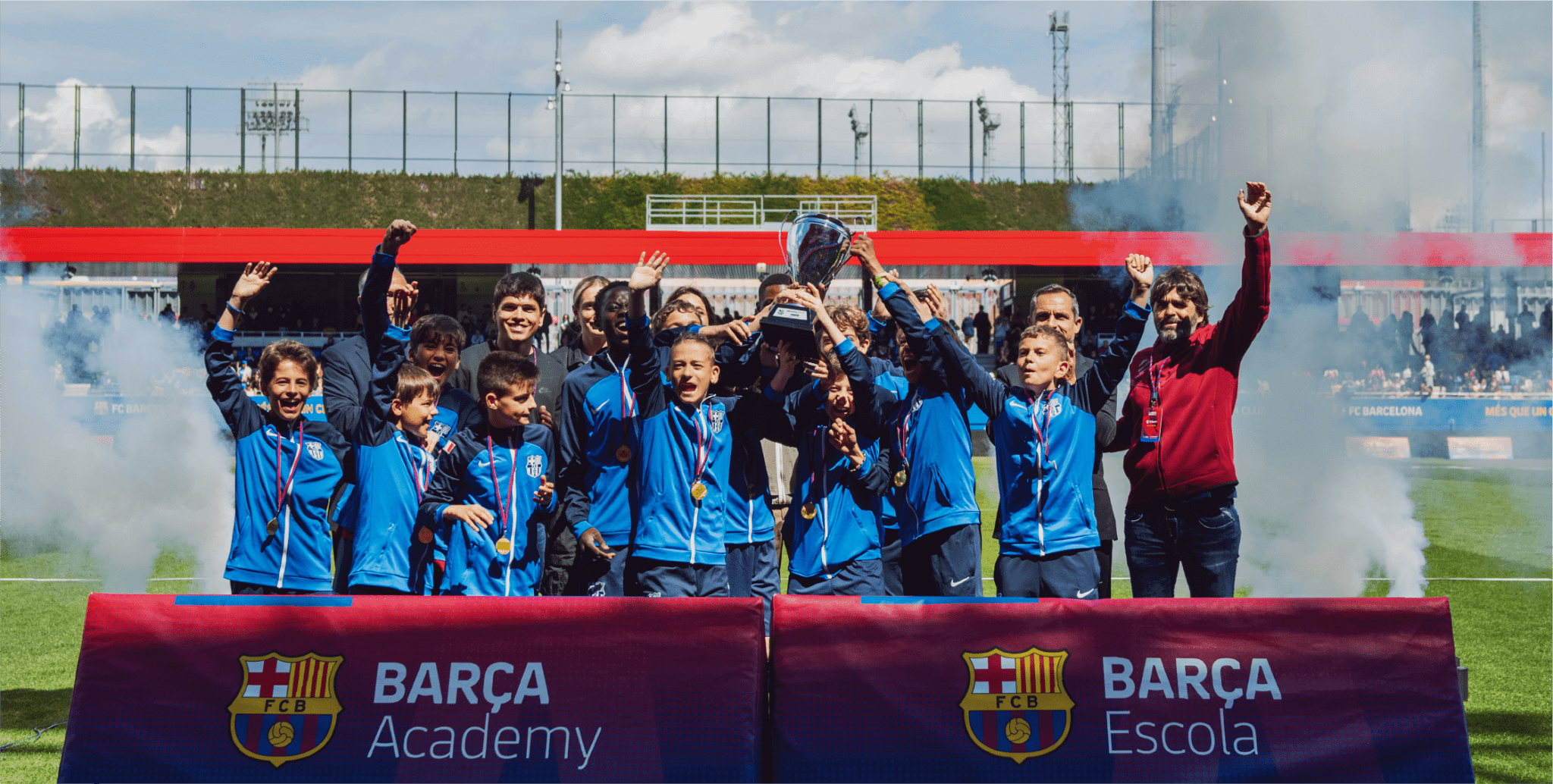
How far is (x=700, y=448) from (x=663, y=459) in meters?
0.15

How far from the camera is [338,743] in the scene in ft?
11.1

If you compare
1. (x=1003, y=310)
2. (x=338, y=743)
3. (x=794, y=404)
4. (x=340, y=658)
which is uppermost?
(x=1003, y=310)

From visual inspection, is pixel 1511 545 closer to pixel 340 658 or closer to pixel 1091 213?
pixel 340 658

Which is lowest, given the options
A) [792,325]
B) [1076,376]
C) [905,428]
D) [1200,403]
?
[905,428]

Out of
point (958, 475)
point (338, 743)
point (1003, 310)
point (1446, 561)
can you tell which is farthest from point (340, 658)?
point (1003, 310)

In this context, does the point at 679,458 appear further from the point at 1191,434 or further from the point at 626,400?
the point at 1191,434

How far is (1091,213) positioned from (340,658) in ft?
143

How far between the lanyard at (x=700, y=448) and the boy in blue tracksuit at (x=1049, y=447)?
0.97m

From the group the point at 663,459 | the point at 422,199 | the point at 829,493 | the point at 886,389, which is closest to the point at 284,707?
the point at 663,459

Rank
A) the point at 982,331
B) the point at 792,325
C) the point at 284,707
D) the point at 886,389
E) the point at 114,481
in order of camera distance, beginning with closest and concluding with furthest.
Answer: the point at 284,707
the point at 792,325
the point at 886,389
the point at 114,481
the point at 982,331

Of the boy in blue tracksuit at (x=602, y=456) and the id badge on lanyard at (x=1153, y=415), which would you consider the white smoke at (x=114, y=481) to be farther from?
the id badge on lanyard at (x=1153, y=415)

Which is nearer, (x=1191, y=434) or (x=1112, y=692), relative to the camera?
(x=1112, y=692)

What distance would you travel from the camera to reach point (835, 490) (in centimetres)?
465

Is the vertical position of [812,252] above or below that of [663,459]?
above
